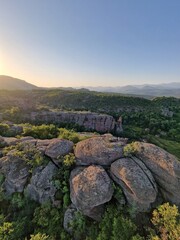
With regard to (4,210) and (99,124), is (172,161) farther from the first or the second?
(99,124)

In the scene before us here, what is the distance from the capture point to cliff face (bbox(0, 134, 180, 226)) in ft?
40.8

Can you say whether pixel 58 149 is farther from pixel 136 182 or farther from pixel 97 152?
pixel 136 182

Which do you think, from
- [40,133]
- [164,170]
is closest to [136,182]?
[164,170]

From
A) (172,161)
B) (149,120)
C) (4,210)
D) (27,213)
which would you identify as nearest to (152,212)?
(172,161)

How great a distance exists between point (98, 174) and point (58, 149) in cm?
479

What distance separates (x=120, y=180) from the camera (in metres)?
13.3

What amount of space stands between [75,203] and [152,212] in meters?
5.28

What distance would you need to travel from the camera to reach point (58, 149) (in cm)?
1658

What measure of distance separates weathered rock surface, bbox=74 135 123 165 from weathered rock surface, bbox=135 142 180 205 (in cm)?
195

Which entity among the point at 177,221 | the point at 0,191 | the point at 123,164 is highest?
the point at 123,164

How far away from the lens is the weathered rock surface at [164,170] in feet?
40.7

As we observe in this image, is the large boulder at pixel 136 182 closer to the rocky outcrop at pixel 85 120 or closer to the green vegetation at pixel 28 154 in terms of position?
the green vegetation at pixel 28 154

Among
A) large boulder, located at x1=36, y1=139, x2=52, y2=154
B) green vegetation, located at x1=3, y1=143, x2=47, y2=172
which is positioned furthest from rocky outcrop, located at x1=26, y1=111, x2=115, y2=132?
green vegetation, located at x1=3, y1=143, x2=47, y2=172

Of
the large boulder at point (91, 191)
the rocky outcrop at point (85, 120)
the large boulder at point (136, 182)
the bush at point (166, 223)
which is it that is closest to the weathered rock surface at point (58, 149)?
the large boulder at point (91, 191)
